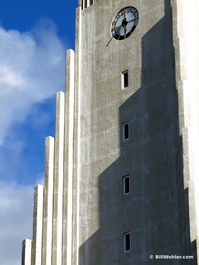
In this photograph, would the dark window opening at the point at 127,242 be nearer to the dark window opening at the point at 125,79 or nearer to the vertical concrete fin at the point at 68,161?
the vertical concrete fin at the point at 68,161

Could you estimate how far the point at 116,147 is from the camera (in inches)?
2287

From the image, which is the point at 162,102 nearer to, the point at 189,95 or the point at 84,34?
the point at 189,95

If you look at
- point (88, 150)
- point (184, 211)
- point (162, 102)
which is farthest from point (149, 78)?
point (184, 211)

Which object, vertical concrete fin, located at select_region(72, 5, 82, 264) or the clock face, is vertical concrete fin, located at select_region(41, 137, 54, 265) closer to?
vertical concrete fin, located at select_region(72, 5, 82, 264)

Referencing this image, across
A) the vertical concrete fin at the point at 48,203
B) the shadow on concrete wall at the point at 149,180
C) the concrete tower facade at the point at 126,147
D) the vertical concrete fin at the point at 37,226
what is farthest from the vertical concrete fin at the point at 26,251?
the shadow on concrete wall at the point at 149,180

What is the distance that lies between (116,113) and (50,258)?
9.36 metres

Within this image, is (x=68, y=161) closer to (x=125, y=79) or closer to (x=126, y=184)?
(x=126, y=184)

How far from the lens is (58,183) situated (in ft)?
193

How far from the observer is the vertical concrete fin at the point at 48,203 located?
188ft

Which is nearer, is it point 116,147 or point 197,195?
point 197,195

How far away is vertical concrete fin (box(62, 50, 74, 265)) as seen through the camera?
188ft

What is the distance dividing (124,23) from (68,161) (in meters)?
9.26

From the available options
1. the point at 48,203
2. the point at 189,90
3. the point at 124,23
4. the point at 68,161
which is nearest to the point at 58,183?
the point at 48,203

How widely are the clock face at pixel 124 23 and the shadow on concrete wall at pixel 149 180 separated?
166 cm
